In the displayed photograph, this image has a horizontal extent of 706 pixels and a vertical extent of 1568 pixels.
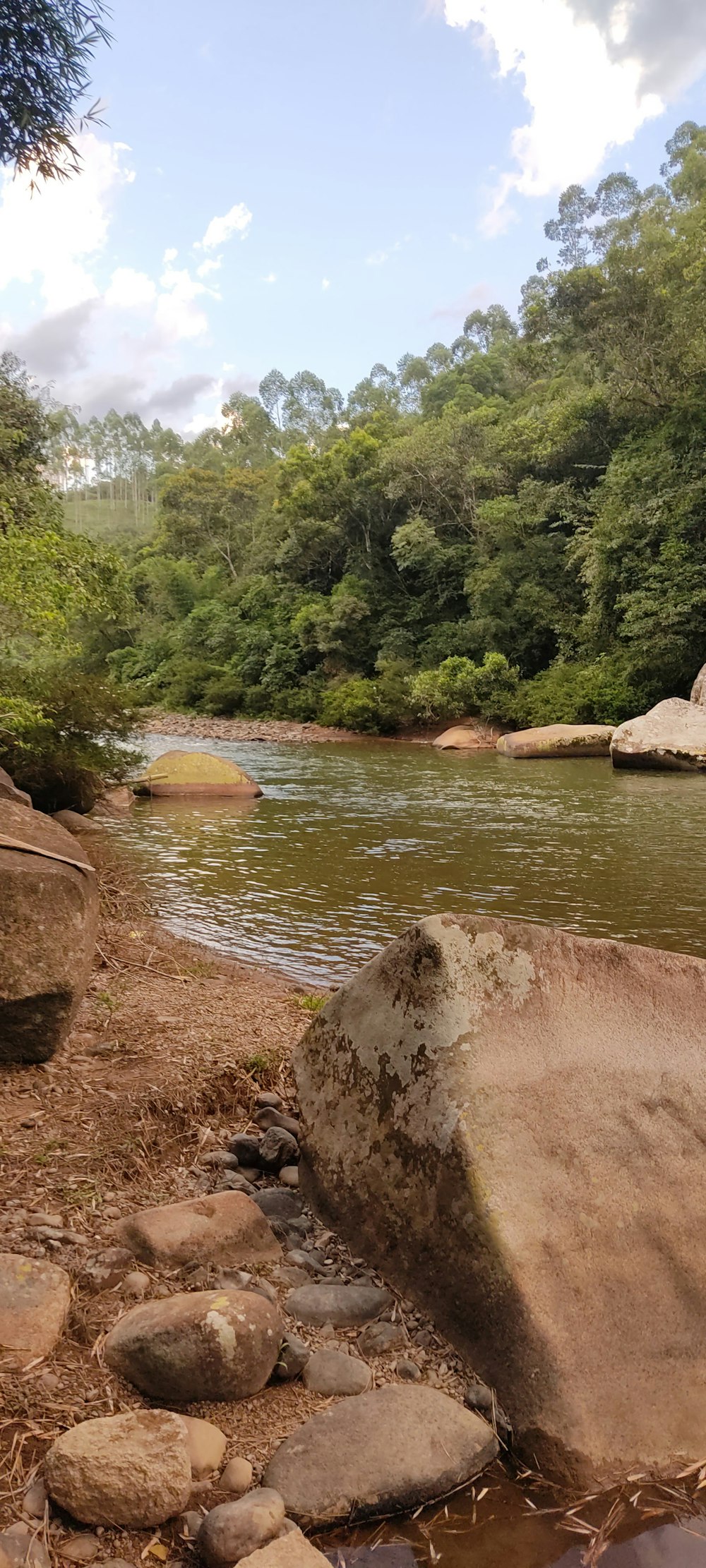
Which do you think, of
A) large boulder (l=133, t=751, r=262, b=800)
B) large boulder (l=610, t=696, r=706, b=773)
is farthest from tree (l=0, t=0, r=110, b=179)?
large boulder (l=610, t=696, r=706, b=773)

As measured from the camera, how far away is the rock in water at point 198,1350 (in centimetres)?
221

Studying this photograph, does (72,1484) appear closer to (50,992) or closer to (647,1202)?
(647,1202)

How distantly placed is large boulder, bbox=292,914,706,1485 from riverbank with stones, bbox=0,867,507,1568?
0.54 feet

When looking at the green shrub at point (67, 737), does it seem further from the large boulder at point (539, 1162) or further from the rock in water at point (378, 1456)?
the rock in water at point (378, 1456)

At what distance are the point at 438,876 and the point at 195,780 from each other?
8.27 meters

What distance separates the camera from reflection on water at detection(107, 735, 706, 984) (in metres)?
8.33

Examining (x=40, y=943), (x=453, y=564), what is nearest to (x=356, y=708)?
(x=453, y=564)

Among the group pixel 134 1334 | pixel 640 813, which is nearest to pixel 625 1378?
pixel 134 1334

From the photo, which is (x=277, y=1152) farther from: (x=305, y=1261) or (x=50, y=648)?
(x=50, y=648)

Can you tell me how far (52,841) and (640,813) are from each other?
40.3 feet

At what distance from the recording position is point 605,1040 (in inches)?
113

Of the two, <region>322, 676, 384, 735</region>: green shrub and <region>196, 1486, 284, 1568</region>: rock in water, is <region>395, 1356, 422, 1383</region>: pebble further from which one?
<region>322, 676, 384, 735</region>: green shrub

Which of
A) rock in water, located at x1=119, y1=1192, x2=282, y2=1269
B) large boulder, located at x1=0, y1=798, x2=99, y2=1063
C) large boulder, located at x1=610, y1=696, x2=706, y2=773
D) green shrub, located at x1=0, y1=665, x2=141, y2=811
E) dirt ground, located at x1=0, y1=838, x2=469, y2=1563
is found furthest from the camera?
large boulder, located at x1=610, y1=696, x2=706, y2=773

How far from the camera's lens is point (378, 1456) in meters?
2.08
